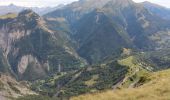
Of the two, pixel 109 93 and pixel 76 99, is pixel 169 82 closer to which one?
pixel 109 93

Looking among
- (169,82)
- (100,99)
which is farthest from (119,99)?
(169,82)

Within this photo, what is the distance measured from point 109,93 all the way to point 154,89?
13.9ft

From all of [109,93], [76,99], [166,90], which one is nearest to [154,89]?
[166,90]

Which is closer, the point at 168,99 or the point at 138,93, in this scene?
the point at 168,99

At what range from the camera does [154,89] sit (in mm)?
38688

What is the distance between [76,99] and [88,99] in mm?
1285

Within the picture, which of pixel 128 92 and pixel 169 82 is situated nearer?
pixel 128 92

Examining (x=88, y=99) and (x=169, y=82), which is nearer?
(x=88, y=99)

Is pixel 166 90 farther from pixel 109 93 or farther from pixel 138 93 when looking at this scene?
pixel 109 93

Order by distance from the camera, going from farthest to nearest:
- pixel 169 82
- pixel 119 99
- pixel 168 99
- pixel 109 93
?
pixel 169 82 → pixel 109 93 → pixel 119 99 → pixel 168 99

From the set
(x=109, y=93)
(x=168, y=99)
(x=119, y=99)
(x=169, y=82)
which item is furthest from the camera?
(x=169, y=82)

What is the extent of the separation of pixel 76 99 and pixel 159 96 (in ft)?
24.5

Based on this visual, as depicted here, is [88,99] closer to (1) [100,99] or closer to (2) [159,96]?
(1) [100,99]

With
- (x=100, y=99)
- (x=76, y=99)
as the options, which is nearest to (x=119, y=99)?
(x=100, y=99)
